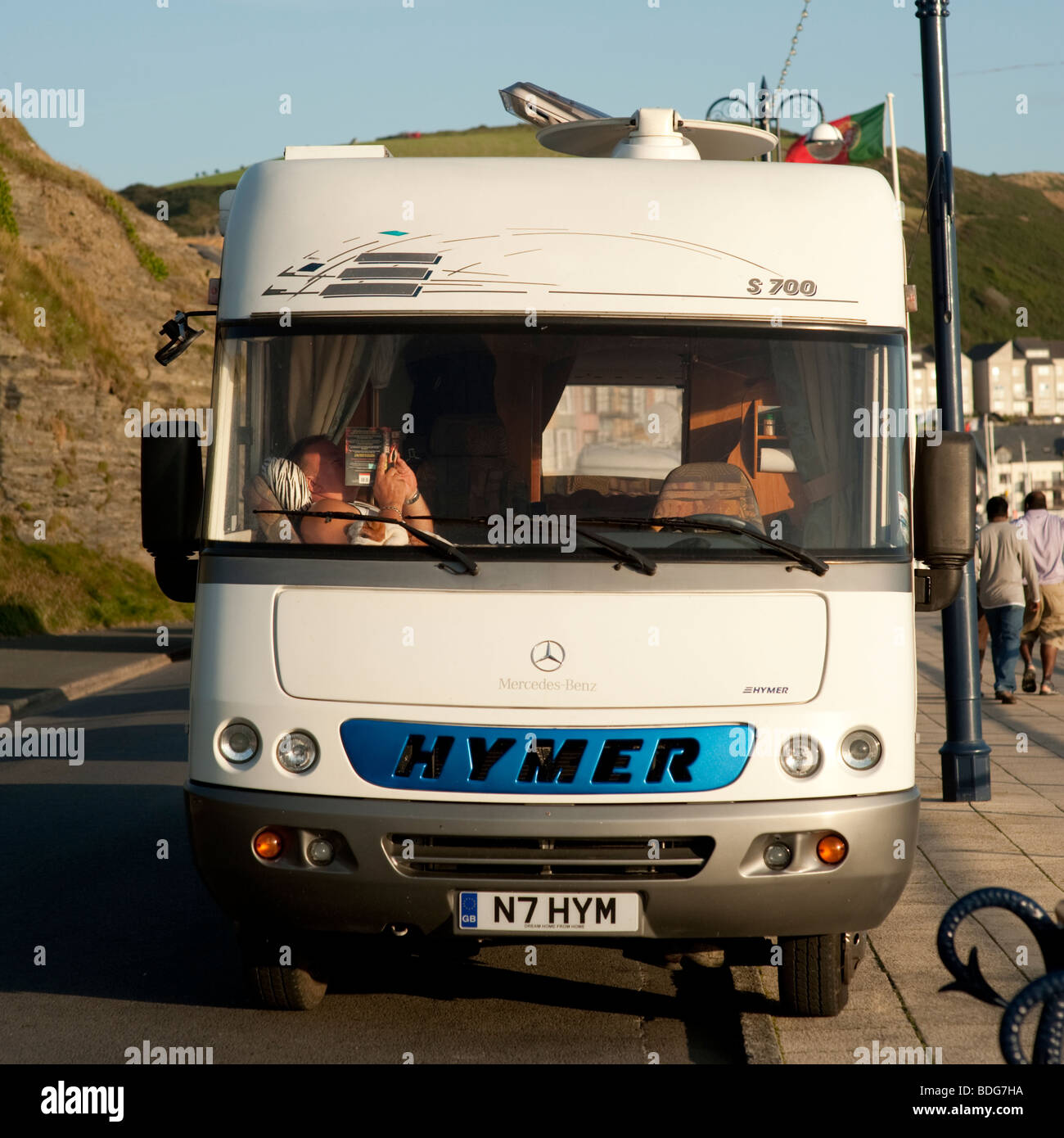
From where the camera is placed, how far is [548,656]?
5.14 metres

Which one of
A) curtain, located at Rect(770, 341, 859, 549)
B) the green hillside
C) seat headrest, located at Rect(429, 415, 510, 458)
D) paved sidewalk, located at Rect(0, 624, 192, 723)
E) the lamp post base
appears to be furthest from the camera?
the green hillside

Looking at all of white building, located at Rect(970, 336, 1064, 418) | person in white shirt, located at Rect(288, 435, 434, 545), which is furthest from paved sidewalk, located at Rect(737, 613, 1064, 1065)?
white building, located at Rect(970, 336, 1064, 418)

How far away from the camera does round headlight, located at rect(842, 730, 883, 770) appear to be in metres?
5.20

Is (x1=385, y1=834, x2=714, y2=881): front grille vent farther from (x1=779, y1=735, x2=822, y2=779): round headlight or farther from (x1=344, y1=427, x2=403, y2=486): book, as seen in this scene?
(x1=344, y1=427, x2=403, y2=486): book

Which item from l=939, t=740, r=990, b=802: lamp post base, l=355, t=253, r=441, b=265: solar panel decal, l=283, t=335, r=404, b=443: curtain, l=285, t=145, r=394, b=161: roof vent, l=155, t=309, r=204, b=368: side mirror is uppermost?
l=285, t=145, r=394, b=161: roof vent

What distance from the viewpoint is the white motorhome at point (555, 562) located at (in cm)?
509

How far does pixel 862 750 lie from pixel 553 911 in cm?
114

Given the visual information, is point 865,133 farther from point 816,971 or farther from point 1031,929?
point 1031,929

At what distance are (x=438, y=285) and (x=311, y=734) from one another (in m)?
1.59

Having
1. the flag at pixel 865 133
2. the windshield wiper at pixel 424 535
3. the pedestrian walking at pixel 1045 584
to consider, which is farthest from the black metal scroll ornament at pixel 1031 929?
the flag at pixel 865 133

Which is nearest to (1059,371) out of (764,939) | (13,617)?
(13,617)

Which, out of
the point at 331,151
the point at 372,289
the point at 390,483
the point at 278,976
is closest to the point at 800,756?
the point at 390,483

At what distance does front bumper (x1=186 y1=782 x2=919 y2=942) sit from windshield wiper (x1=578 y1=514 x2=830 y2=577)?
30.3 inches

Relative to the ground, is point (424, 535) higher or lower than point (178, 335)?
lower
